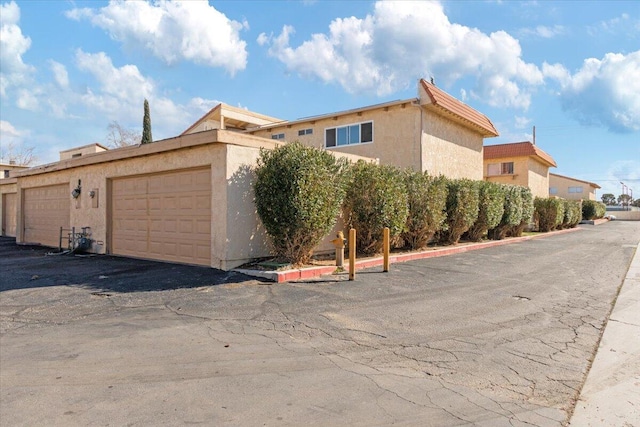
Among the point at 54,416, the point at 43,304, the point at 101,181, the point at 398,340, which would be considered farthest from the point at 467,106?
the point at 54,416

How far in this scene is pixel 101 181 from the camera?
13719 millimetres

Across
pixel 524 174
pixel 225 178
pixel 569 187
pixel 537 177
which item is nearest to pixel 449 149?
pixel 225 178

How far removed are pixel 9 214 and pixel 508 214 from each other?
28.9 m

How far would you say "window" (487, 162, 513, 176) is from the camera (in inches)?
1415

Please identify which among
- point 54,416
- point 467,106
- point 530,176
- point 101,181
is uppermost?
point 467,106

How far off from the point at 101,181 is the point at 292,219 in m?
8.33

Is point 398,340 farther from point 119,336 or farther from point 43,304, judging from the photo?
point 43,304

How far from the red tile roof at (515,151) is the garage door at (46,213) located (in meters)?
33.7

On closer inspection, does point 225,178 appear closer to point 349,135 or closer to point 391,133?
point 391,133

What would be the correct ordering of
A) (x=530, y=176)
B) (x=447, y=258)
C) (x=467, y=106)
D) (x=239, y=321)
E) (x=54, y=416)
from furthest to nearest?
(x=530, y=176)
(x=467, y=106)
(x=447, y=258)
(x=239, y=321)
(x=54, y=416)

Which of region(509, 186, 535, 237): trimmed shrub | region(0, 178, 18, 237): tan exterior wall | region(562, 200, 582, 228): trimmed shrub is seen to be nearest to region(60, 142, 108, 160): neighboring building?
region(0, 178, 18, 237): tan exterior wall

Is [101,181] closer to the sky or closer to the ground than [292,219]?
closer to the sky

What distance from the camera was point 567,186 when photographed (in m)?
60.1

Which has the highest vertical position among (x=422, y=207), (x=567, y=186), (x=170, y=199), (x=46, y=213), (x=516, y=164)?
(x=567, y=186)
